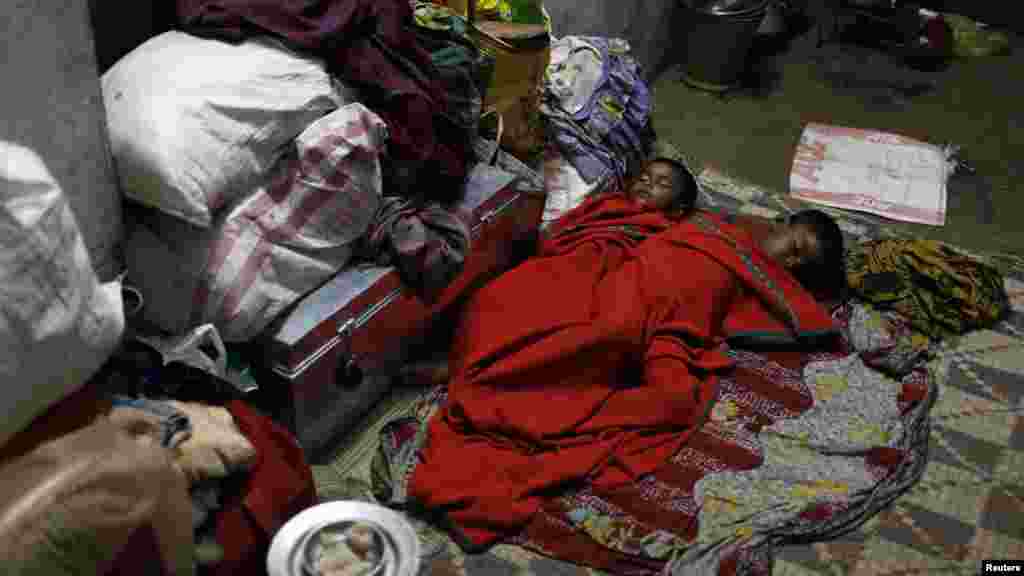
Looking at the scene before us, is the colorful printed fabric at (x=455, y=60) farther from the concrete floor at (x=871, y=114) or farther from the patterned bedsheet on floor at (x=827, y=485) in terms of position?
the concrete floor at (x=871, y=114)

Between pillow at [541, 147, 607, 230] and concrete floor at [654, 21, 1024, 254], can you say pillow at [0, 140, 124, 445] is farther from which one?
concrete floor at [654, 21, 1024, 254]

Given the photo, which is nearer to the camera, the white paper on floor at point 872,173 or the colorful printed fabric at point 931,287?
the colorful printed fabric at point 931,287

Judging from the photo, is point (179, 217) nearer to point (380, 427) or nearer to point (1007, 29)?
point (380, 427)

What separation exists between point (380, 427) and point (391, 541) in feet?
2.20

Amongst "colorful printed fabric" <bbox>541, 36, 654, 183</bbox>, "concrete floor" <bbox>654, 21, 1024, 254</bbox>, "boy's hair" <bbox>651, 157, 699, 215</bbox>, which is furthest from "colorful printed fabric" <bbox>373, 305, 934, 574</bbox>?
"concrete floor" <bbox>654, 21, 1024, 254</bbox>

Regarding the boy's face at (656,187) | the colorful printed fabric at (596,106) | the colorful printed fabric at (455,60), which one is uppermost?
the colorful printed fabric at (455,60)

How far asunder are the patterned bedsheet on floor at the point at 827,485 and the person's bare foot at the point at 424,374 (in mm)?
33

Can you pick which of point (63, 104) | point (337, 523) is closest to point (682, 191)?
point (337, 523)

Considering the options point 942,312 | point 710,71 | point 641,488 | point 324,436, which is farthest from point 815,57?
point 324,436

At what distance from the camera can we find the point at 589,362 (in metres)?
1.98

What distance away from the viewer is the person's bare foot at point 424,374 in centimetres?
205

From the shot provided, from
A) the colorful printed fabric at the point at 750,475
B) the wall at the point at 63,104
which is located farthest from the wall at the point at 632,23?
the wall at the point at 63,104

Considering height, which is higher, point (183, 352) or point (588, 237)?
point (183, 352)

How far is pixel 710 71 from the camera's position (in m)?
3.66
